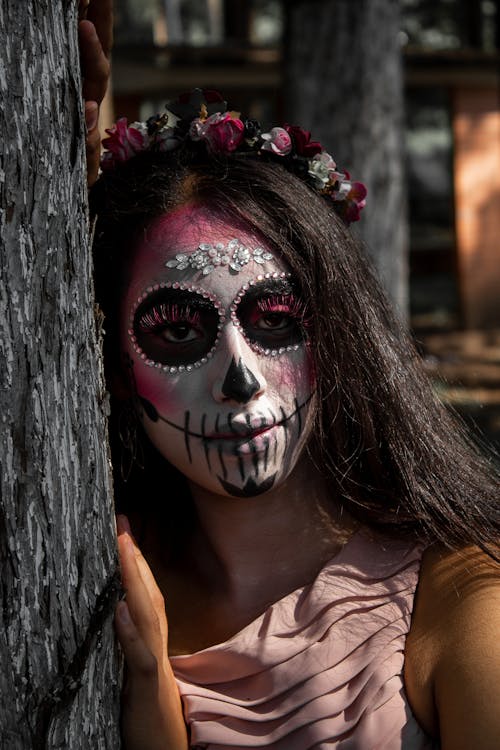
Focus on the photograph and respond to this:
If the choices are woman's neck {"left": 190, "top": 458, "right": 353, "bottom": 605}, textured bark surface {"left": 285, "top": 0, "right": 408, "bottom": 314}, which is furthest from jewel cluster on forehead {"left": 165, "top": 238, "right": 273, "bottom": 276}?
textured bark surface {"left": 285, "top": 0, "right": 408, "bottom": 314}

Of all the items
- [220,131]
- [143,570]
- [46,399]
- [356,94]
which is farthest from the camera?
[356,94]

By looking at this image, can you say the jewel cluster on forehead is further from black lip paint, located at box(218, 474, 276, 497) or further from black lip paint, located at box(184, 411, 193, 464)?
black lip paint, located at box(218, 474, 276, 497)

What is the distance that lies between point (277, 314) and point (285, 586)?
1.90 feet

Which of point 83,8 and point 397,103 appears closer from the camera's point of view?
point 83,8

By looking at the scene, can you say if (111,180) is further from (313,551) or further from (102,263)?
(313,551)

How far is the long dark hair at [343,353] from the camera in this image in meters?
2.15

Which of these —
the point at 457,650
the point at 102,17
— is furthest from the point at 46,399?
the point at 457,650

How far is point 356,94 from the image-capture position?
207 inches

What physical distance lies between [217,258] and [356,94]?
11.4ft

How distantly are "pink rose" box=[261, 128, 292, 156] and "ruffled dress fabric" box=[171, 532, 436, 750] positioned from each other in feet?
2.93

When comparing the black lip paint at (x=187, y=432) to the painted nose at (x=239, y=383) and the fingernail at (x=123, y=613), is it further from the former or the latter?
the fingernail at (x=123, y=613)

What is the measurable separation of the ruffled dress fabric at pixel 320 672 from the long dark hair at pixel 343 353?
151 mm

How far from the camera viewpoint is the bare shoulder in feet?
5.87

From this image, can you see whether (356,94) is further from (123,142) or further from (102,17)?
(102,17)
